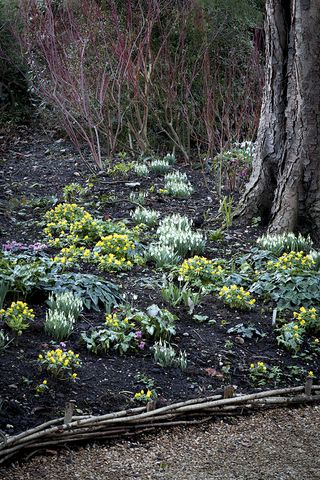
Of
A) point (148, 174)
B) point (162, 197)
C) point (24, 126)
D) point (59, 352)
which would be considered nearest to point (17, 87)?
point (24, 126)

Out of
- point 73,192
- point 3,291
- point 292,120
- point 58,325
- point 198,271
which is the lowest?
point 73,192

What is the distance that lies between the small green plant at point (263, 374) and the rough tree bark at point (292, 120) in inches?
77.8

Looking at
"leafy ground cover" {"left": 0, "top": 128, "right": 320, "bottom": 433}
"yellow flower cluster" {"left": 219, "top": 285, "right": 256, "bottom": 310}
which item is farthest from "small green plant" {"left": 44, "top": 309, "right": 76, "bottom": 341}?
"yellow flower cluster" {"left": 219, "top": 285, "right": 256, "bottom": 310}

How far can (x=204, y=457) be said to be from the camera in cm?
305

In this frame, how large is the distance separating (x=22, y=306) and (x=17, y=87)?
8.94 m

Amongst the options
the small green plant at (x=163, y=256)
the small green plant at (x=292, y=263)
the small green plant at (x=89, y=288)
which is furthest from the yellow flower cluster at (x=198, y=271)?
the small green plant at (x=89, y=288)

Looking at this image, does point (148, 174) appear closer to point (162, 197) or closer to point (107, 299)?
point (162, 197)

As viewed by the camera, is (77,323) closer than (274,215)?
Yes

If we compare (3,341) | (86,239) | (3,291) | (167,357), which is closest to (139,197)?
(86,239)

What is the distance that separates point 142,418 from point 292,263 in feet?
6.62

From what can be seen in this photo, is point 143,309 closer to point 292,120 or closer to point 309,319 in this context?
point 309,319

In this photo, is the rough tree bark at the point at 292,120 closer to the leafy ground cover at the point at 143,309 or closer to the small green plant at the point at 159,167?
the leafy ground cover at the point at 143,309

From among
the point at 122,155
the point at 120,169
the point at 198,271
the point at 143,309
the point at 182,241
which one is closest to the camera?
the point at 143,309

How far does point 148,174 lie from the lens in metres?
7.93
